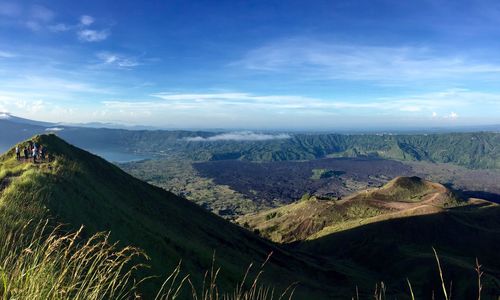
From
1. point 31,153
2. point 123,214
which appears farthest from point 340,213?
point 31,153

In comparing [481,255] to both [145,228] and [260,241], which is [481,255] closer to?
[260,241]

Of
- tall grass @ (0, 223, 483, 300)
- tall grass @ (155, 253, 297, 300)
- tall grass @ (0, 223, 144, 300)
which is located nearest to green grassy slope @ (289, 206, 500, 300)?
tall grass @ (155, 253, 297, 300)

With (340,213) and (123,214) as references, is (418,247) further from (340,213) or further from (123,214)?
(123,214)

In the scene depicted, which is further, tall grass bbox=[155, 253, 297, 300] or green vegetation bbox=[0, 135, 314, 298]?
green vegetation bbox=[0, 135, 314, 298]

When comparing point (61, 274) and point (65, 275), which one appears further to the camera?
point (65, 275)

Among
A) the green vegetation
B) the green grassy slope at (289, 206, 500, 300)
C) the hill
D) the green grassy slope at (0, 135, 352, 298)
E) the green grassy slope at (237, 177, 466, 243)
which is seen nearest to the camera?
the green vegetation

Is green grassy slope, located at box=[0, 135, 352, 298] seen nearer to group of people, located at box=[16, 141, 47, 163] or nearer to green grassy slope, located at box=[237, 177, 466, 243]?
group of people, located at box=[16, 141, 47, 163]

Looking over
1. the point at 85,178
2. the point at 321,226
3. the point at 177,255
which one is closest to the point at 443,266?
the point at 321,226
